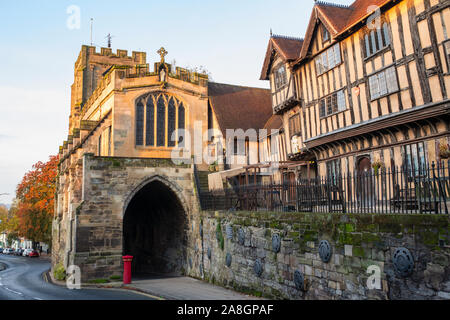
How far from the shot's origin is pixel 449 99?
10.8 meters

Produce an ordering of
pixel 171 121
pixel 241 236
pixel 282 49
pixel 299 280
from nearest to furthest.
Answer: pixel 299 280 → pixel 241 236 → pixel 282 49 → pixel 171 121

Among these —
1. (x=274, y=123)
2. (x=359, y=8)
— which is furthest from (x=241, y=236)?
(x=274, y=123)

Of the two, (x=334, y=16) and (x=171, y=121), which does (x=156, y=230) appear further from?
(x=334, y=16)

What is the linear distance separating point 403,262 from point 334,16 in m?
12.1

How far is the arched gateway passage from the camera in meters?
18.8

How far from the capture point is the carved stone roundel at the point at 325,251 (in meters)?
8.52

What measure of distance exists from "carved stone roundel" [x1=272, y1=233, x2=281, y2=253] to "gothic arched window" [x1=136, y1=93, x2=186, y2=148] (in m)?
13.7

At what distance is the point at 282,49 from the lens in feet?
61.8

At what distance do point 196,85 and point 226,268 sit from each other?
14.3 metres

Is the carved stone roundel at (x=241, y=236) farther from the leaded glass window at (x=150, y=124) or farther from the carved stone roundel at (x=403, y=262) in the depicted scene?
the leaded glass window at (x=150, y=124)

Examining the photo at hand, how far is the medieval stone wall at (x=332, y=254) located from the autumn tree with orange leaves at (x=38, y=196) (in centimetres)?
2975

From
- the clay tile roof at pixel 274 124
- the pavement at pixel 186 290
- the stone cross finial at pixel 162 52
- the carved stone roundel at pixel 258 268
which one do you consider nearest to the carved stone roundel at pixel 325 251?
the carved stone roundel at pixel 258 268
